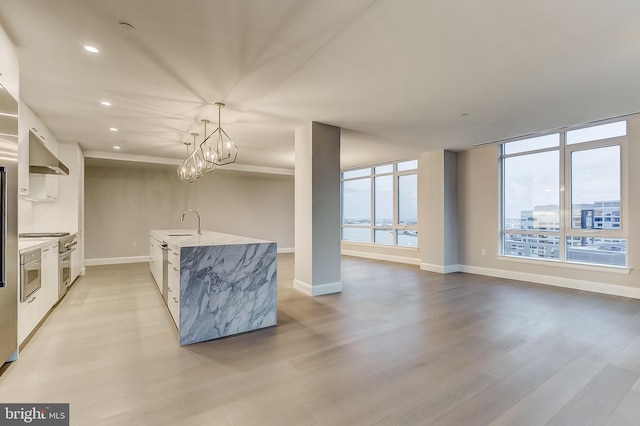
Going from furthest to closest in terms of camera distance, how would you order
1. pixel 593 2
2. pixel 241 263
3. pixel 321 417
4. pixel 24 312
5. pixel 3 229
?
1. pixel 241 263
2. pixel 24 312
3. pixel 3 229
4. pixel 593 2
5. pixel 321 417

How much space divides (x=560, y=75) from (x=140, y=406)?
4515mm

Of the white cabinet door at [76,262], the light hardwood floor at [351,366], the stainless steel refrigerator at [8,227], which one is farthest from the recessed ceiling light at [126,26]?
the white cabinet door at [76,262]

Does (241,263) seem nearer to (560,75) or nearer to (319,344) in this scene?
(319,344)

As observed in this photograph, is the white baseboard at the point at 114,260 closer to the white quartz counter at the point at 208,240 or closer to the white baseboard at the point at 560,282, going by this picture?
the white quartz counter at the point at 208,240

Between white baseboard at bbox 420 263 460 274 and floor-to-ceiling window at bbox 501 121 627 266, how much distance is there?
3.27ft

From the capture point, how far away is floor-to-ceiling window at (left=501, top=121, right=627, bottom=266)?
466 centimetres

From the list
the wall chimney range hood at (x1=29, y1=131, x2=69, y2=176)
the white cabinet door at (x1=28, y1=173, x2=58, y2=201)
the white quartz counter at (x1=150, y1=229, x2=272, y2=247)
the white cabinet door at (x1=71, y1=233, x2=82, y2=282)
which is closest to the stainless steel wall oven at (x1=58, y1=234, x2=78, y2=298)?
the white cabinet door at (x1=71, y1=233, x2=82, y2=282)

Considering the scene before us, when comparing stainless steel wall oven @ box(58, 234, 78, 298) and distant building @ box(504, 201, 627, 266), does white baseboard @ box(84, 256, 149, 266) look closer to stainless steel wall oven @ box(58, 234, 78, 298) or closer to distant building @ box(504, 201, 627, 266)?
stainless steel wall oven @ box(58, 234, 78, 298)

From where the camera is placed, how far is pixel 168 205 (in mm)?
8141

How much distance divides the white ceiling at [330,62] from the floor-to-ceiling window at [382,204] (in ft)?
10.6

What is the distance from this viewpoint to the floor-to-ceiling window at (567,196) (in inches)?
183

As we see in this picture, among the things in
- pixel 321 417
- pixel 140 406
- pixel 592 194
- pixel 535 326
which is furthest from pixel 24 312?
pixel 592 194

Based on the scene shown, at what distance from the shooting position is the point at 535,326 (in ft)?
10.7

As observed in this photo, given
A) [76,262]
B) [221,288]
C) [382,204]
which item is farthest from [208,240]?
[382,204]
